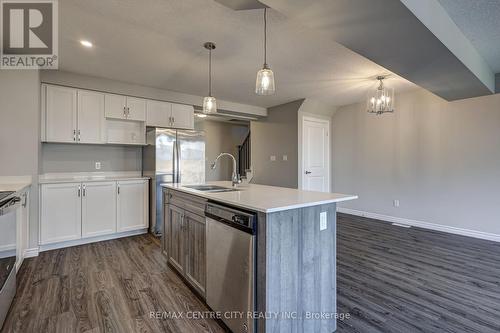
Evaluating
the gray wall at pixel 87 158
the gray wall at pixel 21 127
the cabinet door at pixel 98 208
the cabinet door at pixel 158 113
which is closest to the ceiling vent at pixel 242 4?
the cabinet door at pixel 158 113

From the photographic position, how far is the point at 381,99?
360cm

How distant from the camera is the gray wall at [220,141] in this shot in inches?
282

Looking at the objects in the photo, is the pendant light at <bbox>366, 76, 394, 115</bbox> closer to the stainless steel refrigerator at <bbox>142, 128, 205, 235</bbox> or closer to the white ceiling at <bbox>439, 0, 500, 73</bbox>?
the white ceiling at <bbox>439, 0, 500, 73</bbox>

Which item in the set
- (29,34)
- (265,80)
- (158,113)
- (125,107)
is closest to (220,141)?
(158,113)

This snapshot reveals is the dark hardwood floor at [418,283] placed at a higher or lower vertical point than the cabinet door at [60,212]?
lower

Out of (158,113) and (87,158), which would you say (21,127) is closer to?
(87,158)

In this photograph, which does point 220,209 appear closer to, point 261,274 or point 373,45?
point 261,274

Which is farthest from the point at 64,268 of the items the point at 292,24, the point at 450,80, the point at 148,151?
the point at 450,80

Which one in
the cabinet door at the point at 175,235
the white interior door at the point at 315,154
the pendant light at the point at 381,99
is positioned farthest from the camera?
the white interior door at the point at 315,154

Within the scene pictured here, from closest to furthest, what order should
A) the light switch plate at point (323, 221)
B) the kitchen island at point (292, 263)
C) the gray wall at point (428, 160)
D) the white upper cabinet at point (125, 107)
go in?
the kitchen island at point (292, 263) → the light switch plate at point (323, 221) → the gray wall at point (428, 160) → the white upper cabinet at point (125, 107)

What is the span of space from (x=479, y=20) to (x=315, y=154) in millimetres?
3524

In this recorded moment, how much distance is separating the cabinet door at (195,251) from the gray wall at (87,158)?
259 centimetres

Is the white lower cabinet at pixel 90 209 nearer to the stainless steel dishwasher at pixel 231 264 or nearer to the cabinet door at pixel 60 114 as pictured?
the cabinet door at pixel 60 114

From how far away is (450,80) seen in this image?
9.75 feet
